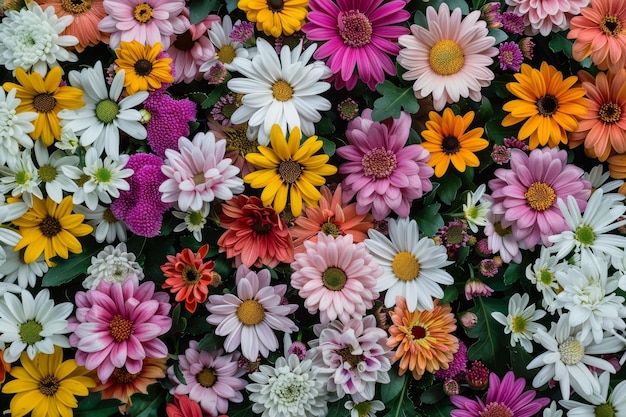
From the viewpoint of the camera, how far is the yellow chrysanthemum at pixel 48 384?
1109 mm

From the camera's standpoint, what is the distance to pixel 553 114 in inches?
45.1

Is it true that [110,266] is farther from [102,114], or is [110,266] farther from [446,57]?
[446,57]

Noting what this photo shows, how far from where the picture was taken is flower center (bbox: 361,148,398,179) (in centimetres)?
111

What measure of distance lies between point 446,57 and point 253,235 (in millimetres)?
478

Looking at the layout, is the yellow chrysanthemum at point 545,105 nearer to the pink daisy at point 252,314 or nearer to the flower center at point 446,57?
the flower center at point 446,57

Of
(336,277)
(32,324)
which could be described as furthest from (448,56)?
(32,324)

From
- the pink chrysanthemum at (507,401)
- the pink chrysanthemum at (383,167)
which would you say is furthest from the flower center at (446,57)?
the pink chrysanthemum at (507,401)

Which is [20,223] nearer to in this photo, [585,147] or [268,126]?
[268,126]

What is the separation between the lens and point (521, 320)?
3.75ft

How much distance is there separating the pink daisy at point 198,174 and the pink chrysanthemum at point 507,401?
0.58 metres

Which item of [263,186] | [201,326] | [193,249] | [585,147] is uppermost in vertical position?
[585,147]

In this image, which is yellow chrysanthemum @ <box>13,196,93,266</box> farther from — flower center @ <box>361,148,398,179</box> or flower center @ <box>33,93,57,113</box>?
flower center @ <box>361,148,398,179</box>

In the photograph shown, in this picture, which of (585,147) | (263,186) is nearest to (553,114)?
(585,147)

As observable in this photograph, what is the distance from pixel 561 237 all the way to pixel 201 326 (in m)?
0.67
